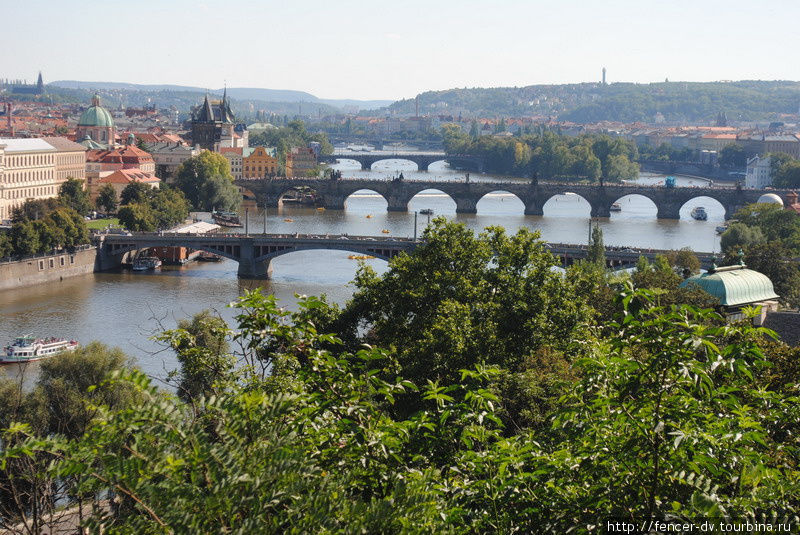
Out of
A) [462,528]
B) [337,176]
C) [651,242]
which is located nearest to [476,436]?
[462,528]

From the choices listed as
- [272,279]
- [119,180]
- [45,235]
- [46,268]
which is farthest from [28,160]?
[272,279]

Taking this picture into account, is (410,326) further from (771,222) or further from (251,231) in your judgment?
(251,231)

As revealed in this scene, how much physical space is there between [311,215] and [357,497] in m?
56.6

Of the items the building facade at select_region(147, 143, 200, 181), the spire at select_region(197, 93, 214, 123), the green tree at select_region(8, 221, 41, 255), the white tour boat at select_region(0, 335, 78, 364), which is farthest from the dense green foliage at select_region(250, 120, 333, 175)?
the white tour boat at select_region(0, 335, 78, 364)

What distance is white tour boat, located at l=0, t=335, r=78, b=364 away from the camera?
2508 centimetres

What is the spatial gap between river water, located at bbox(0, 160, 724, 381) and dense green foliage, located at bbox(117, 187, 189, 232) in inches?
135

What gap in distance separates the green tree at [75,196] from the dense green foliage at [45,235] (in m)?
7.96

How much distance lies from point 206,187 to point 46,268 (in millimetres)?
21434

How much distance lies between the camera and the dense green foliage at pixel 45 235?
3734 centimetres

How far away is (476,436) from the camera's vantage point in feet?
21.4

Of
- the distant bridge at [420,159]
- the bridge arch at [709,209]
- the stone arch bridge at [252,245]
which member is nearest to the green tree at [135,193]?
the stone arch bridge at [252,245]

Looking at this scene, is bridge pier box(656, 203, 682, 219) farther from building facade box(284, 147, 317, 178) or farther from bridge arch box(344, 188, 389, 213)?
building facade box(284, 147, 317, 178)

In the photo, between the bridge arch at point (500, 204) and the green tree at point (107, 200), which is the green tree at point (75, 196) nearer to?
the green tree at point (107, 200)

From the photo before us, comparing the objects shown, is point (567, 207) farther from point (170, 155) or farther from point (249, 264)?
point (249, 264)
